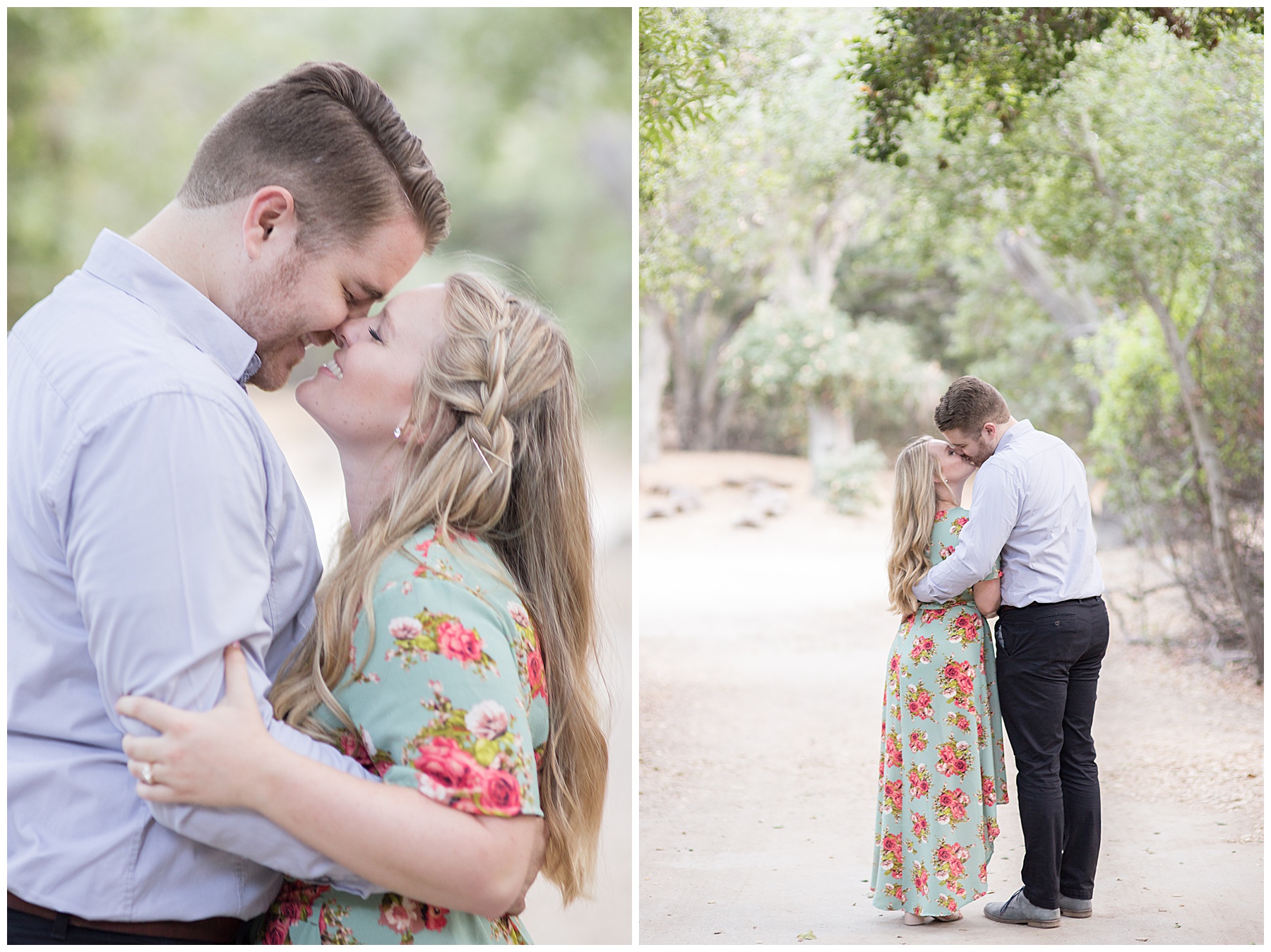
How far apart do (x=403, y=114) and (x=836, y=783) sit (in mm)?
5023

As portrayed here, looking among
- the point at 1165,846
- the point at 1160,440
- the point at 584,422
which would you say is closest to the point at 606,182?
the point at 1160,440

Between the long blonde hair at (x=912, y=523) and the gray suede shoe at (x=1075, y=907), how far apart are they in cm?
100

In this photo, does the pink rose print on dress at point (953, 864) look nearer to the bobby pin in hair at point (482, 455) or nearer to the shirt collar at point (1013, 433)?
the shirt collar at point (1013, 433)

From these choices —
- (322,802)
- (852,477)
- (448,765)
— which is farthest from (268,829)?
(852,477)

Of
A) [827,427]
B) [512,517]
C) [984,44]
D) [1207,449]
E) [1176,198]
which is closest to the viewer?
[512,517]

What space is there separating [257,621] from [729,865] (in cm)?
325

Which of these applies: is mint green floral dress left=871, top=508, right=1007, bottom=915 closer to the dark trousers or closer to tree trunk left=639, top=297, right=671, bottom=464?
the dark trousers

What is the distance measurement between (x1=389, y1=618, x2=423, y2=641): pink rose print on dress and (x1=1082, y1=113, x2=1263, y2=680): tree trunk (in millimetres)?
5912

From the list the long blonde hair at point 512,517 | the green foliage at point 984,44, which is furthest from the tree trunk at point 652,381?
the long blonde hair at point 512,517

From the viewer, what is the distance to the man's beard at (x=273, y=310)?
1344 mm

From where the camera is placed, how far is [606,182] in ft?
30.1

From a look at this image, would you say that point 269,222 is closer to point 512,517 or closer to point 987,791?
point 512,517

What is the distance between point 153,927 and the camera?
3.87 feet

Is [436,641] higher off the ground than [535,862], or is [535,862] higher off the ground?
[436,641]
